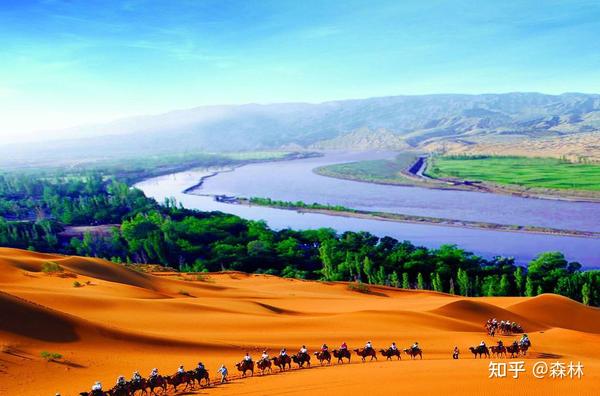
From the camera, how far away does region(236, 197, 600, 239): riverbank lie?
265 ft

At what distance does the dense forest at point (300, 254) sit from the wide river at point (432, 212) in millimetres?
15255

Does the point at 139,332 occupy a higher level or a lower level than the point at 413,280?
higher

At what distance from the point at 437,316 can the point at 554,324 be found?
31.0 ft

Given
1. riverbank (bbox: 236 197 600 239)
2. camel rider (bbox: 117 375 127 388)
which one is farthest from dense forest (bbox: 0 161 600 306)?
camel rider (bbox: 117 375 127 388)

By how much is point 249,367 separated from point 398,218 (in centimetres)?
8386

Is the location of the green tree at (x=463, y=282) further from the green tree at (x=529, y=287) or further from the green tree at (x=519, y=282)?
the green tree at (x=529, y=287)

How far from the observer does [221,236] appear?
2840 inches

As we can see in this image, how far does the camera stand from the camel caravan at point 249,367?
14.2 metres

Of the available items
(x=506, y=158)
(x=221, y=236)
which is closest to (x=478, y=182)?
(x=506, y=158)

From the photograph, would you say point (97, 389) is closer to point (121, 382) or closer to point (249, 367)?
point (121, 382)

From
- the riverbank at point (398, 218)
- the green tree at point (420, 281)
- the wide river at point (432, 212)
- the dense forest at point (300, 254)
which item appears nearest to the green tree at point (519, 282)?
the dense forest at point (300, 254)

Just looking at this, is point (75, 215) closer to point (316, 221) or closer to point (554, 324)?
point (316, 221)

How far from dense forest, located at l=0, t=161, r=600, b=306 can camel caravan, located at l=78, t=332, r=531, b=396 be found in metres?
28.8

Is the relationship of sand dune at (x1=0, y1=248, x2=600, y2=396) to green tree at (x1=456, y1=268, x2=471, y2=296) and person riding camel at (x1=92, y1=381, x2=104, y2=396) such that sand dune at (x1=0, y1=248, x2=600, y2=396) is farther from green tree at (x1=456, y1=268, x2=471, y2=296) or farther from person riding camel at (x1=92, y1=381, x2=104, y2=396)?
green tree at (x1=456, y1=268, x2=471, y2=296)
